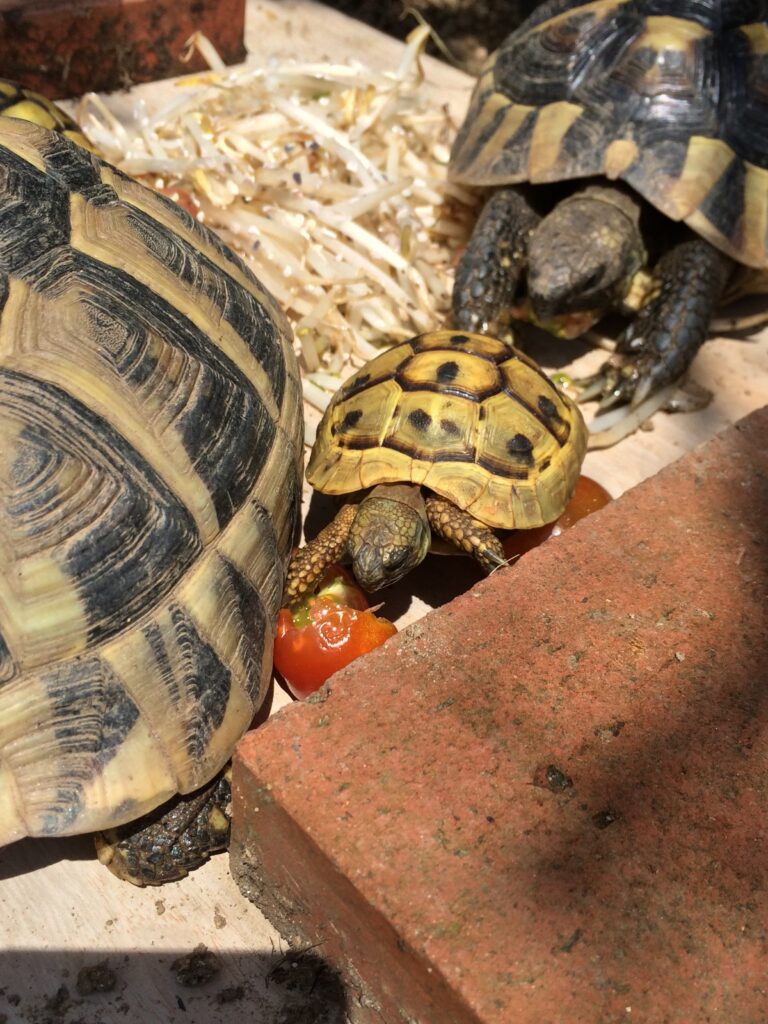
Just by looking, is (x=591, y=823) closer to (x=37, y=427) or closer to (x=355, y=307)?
(x=37, y=427)

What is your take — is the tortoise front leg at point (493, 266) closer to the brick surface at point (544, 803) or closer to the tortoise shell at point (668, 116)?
the tortoise shell at point (668, 116)

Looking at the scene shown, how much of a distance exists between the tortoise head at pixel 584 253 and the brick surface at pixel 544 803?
1.43m

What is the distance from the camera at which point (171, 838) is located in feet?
7.34

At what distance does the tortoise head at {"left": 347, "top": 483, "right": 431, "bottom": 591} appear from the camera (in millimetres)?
2646

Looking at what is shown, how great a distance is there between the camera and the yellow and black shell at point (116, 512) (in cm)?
195

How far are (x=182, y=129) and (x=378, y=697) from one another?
10.9ft

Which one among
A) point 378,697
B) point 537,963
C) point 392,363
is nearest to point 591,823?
point 537,963

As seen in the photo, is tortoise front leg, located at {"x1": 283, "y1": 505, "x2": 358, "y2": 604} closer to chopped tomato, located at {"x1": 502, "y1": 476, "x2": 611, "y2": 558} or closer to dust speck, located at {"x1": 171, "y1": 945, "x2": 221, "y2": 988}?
chopped tomato, located at {"x1": 502, "y1": 476, "x2": 611, "y2": 558}

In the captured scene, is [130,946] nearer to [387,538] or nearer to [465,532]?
[387,538]

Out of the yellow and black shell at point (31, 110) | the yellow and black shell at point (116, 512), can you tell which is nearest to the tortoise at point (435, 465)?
the yellow and black shell at point (116, 512)

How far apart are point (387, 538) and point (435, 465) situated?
26cm

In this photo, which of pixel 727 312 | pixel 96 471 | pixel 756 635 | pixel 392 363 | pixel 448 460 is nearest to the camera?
pixel 96 471

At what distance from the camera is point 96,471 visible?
2.06 m

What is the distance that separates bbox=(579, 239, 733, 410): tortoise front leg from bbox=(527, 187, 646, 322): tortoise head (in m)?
0.17
